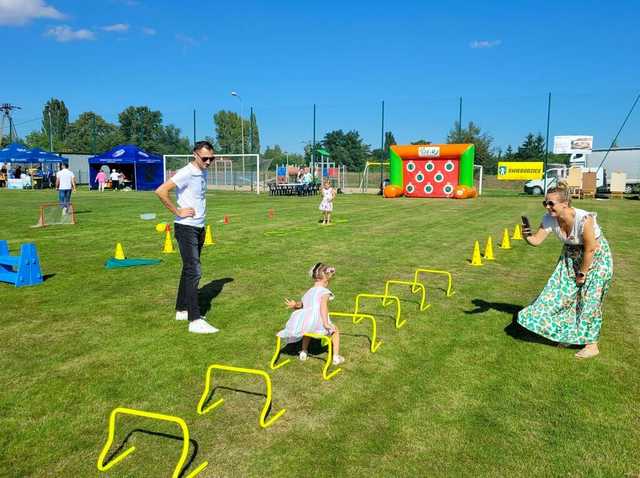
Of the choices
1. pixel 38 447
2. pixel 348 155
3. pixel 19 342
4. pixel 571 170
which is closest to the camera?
pixel 38 447

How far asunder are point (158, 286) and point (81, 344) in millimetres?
2855

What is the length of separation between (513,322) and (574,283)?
136cm

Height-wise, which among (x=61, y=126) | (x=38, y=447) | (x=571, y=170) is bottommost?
(x=38, y=447)

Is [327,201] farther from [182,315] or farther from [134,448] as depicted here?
[134,448]

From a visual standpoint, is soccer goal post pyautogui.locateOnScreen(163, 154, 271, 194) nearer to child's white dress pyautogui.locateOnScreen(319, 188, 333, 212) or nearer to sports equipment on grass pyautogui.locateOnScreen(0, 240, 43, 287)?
child's white dress pyautogui.locateOnScreen(319, 188, 333, 212)

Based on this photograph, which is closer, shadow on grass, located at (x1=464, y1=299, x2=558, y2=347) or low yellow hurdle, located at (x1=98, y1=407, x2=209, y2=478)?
low yellow hurdle, located at (x1=98, y1=407, x2=209, y2=478)

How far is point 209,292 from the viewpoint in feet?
28.2

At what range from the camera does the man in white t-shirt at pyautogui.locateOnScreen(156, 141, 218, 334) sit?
20.8ft

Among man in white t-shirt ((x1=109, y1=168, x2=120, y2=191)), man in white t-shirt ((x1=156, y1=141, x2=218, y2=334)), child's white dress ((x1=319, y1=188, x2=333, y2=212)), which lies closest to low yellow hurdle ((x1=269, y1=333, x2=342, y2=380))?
man in white t-shirt ((x1=156, y1=141, x2=218, y2=334))

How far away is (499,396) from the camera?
15.8 feet

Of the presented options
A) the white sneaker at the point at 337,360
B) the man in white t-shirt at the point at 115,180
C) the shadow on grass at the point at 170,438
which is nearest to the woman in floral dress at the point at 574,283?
the white sneaker at the point at 337,360

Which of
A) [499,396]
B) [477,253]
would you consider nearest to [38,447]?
[499,396]

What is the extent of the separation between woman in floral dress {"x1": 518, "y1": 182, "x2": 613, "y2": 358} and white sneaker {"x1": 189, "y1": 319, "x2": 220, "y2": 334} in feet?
12.3

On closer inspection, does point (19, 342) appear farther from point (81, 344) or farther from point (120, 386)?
point (120, 386)
